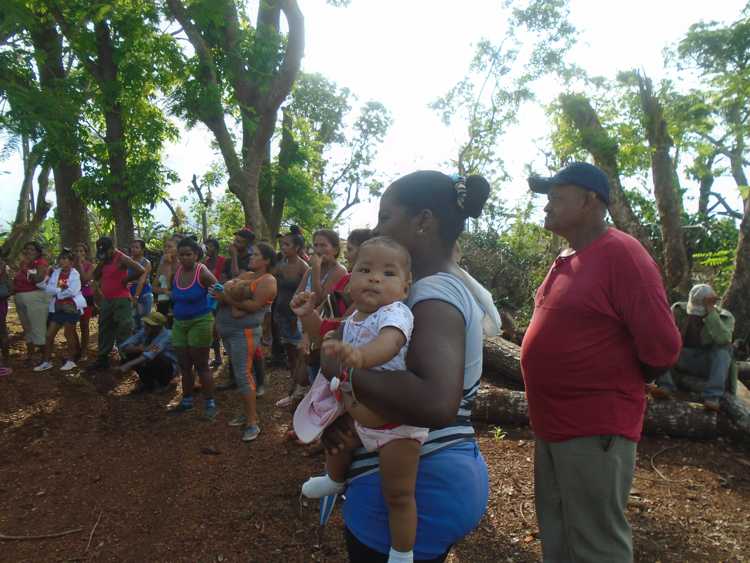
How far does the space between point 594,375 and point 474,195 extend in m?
1.12

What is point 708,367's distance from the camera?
5.56 metres

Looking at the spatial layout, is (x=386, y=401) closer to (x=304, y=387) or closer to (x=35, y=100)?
(x=304, y=387)

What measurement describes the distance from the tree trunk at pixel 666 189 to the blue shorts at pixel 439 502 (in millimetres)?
9532

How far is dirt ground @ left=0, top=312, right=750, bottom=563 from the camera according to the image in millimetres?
3268

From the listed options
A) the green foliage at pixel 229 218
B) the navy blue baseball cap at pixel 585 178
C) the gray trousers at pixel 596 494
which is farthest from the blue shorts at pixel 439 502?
the green foliage at pixel 229 218

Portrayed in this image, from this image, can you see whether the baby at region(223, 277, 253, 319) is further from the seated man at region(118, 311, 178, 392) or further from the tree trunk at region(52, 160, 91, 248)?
the tree trunk at region(52, 160, 91, 248)

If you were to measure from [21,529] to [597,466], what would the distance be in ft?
12.6

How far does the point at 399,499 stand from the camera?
54.6 inches

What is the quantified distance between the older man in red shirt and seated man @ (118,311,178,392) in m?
5.44

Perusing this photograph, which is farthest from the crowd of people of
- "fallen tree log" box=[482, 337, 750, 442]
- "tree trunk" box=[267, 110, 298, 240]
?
"tree trunk" box=[267, 110, 298, 240]

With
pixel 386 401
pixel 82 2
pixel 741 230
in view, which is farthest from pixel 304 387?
pixel 82 2

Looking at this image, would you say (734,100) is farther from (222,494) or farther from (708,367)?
(222,494)

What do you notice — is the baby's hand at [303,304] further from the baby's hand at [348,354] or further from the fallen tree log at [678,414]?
the fallen tree log at [678,414]

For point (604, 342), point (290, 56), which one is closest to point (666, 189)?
point (290, 56)
